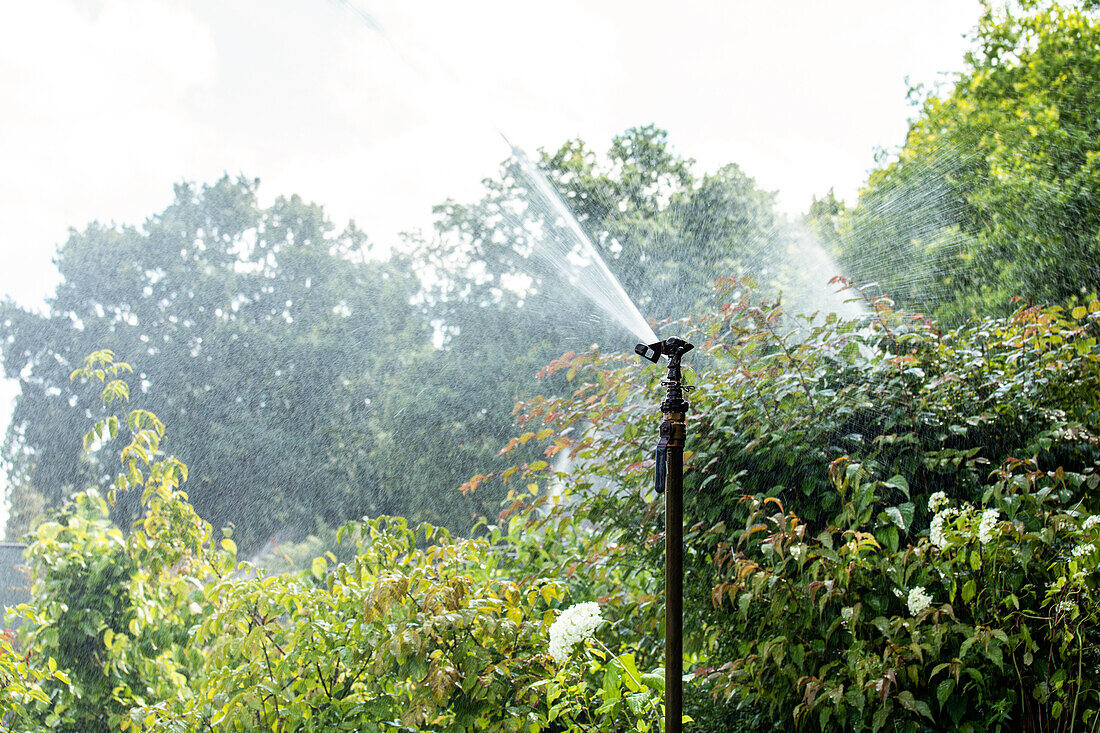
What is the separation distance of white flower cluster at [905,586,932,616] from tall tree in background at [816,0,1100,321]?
501 cm

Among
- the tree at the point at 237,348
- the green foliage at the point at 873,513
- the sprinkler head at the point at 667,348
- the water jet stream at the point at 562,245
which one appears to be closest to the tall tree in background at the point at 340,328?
the tree at the point at 237,348

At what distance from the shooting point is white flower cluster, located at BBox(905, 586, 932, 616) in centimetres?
146

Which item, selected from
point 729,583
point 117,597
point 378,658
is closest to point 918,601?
point 729,583

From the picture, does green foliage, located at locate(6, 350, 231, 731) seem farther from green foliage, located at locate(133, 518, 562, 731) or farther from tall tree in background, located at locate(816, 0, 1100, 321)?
tall tree in background, located at locate(816, 0, 1100, 321)

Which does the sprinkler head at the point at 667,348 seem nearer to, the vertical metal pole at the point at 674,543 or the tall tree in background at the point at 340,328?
the vertical metal pole at the point at 674,543

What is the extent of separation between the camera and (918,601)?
1.46m

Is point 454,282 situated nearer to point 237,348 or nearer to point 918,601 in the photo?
point 237,348

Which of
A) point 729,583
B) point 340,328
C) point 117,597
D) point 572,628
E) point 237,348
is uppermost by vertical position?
point 237,348

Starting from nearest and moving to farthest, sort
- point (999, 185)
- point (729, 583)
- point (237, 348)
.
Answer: point (729, 583)
point (999, 185)
point (237, 348)

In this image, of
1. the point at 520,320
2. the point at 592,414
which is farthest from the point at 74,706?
the point at 520,320

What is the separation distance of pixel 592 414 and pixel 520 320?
7.74m

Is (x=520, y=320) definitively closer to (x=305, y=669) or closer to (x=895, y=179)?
(x=895, y=179)

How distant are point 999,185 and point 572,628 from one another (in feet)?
20.5

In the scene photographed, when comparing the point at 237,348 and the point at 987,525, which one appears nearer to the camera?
the point at 987,525
